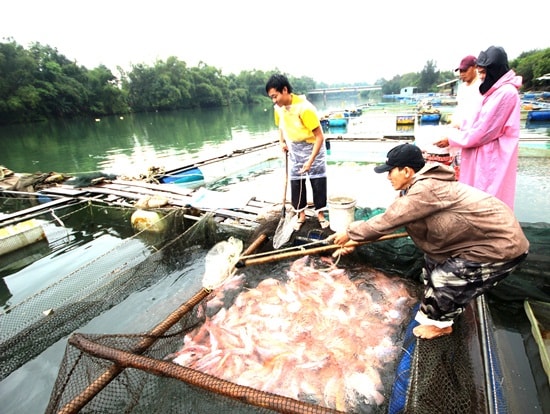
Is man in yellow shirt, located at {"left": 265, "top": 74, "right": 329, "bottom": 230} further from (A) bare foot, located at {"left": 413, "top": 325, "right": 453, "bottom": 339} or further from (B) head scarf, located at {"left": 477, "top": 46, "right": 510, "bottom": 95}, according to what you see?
(A) bare foot, located at {"left": 413, "top": 325, "right": 453, "bottom": 339}

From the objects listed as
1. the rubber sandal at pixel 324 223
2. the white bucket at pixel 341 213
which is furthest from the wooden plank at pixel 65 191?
Answer: the white bucket at pixel 341 213

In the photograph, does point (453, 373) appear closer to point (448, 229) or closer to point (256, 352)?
point (448, 229)

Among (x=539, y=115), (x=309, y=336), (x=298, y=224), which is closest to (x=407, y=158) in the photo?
(x=309, y=336)

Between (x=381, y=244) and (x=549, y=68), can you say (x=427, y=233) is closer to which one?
(x=381, y=244)

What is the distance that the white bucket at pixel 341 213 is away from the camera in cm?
430

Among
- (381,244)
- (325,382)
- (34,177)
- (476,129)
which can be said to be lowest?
(325,382)

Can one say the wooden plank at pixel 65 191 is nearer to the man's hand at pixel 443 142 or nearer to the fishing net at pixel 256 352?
the fishing net at pixel 256 352

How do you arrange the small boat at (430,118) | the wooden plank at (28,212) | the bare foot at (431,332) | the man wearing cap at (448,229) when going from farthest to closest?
the small boat at (430,118)
the wooden plank at (28,212)
the bare foot at (431,332)
the man wearing cap at (448,229)

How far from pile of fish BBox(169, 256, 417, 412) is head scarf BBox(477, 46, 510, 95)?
2679 millimetres

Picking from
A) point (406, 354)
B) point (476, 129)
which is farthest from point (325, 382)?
point (476, 129)

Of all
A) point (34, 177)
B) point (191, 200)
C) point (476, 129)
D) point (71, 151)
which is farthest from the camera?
point (71, 151)

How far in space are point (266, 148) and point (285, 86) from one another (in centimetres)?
1254

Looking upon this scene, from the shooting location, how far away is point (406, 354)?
2.73 meters

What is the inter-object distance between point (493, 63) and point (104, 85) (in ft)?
231
